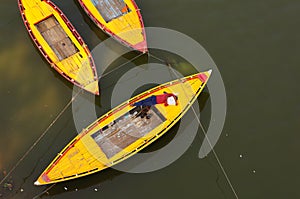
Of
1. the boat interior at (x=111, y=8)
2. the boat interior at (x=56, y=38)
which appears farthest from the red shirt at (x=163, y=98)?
the boat interior at (x=111, y=8)

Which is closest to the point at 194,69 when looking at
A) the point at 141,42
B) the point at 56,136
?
the point at 141,42

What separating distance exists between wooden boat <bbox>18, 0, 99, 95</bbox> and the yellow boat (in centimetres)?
251

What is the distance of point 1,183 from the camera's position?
20.5m

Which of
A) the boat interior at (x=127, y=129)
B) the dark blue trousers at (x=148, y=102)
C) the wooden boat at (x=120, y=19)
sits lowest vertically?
the boat interior at (x=127, y=129)

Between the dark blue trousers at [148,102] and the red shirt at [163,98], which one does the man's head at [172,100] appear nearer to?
the red shirt at [163,98]

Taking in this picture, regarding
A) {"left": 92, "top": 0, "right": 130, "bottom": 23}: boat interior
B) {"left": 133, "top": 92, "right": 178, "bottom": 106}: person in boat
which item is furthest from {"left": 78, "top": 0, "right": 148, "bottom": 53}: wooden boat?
{"left": 133, "top": 92, "right": 178, "bottom": 106}: person in boat

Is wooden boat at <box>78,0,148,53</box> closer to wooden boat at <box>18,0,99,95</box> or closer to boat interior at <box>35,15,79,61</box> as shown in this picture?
wooden boat at <box>18,0,99,95</box>

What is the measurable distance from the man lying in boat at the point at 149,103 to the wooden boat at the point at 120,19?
3615 millimetres

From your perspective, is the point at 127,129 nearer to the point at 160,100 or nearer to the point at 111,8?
the point at 160,100

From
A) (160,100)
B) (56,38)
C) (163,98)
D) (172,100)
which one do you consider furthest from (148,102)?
(56,38)

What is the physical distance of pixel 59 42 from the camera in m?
23.2

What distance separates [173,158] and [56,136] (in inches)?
279

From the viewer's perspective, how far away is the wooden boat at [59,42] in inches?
874

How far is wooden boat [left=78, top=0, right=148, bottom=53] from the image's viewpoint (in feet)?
76.3
